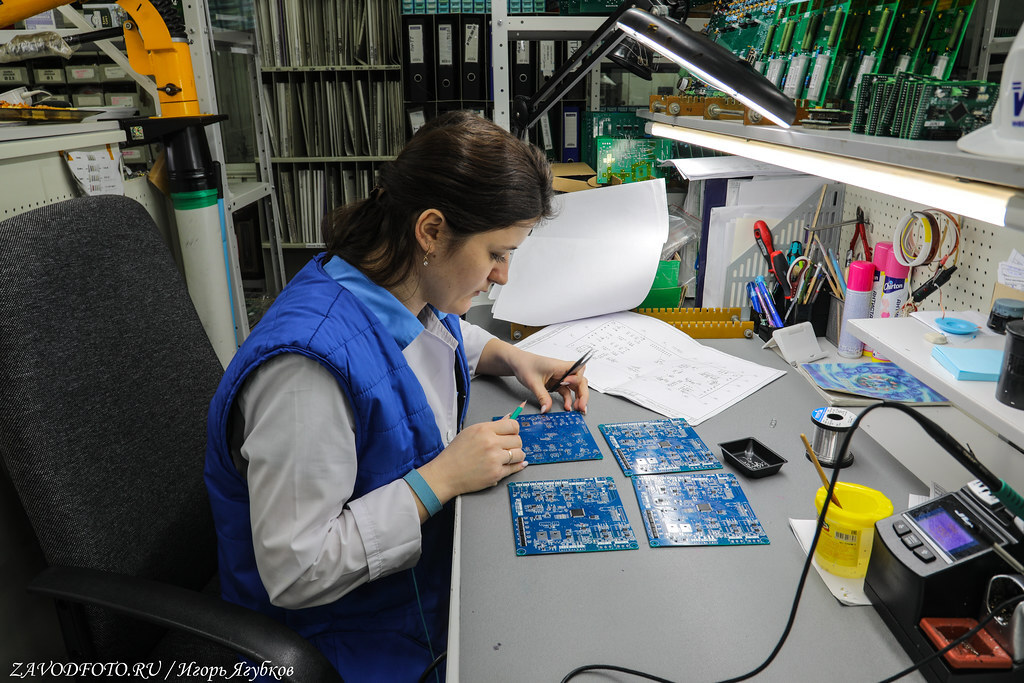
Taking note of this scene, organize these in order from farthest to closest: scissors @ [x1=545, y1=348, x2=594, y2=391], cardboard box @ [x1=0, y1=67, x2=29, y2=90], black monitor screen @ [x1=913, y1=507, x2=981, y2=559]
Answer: cardboard box @ [x1=0, y1=67, x2=29, y2=90]
scissors @ [x1=545, y1=348, x2=594, y2=391]
black monitor screen @ [x1=913, y1=507, x2=981, y2=559]

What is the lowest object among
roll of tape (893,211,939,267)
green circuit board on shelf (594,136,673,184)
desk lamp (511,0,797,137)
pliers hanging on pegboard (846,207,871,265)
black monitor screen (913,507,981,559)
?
black monitor screen (913,507,981,559)

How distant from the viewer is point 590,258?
1596mm

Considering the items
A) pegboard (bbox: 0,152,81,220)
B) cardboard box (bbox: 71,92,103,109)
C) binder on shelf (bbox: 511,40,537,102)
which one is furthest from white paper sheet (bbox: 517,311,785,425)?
cardboard box (bbox: 71,92,103,109)

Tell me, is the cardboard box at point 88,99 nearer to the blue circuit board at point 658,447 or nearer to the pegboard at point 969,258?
the blue circuit board at point 658,447

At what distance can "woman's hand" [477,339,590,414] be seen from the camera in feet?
3.95

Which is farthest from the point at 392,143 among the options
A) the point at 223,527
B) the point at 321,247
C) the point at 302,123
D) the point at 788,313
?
the point at 223,527

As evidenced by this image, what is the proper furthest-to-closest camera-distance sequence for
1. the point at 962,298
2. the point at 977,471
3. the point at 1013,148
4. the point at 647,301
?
the point at 647,301, the point at 962,298, the point at 977,471, the point at 1013,148

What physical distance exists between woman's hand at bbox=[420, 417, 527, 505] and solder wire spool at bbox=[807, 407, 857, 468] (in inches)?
18.0

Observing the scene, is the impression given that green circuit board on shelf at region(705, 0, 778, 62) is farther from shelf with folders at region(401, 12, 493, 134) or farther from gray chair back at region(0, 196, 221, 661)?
shelf with folders at region(401, 12, 493, 134)

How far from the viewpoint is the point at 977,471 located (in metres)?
0.63

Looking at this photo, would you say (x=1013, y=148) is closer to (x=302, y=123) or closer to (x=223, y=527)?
(x=223, y=527)

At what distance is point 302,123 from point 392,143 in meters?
0.51

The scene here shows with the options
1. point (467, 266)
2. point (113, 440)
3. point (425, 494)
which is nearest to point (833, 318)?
point (467, 266)

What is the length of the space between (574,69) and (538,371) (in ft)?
2.49
